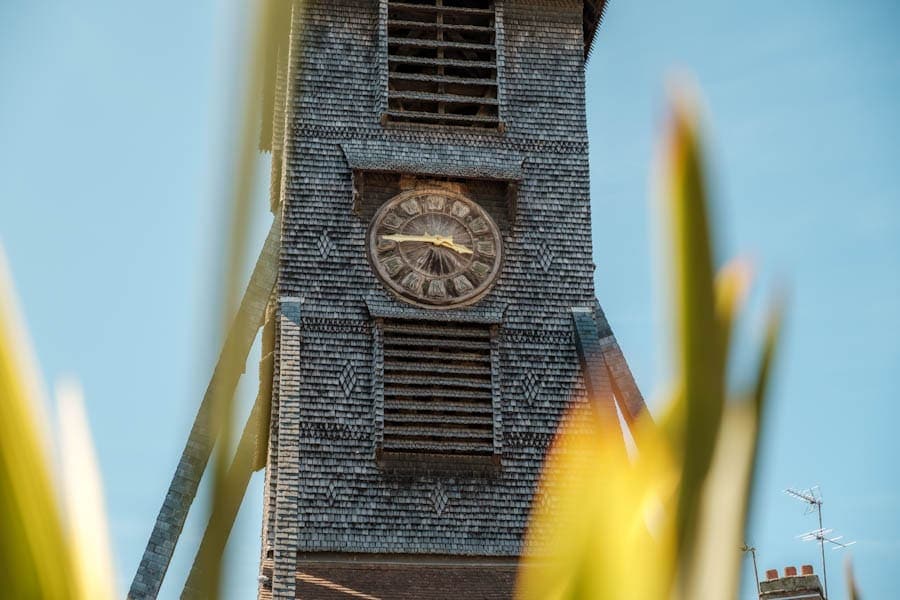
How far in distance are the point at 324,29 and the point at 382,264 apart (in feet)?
12.3

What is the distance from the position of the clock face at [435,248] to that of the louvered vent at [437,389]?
0.44m

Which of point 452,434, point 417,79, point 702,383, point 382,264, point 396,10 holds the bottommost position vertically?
point 702,383

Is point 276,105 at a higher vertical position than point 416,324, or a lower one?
higher

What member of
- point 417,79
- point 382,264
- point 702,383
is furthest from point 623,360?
point 702,383

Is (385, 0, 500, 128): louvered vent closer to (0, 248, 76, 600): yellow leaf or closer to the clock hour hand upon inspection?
the clock hour hand

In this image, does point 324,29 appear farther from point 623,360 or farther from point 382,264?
point 623,360

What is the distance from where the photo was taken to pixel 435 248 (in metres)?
17.7

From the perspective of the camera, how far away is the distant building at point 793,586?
1789cm

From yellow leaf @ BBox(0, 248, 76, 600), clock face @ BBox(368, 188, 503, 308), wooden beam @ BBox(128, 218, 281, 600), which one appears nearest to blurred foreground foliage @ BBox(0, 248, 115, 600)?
yellow leaf @ BBox(0, 248, 76, 600)

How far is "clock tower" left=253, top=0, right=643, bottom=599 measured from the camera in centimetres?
1617

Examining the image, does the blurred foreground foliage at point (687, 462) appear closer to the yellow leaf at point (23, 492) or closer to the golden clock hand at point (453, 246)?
the yellow leaf at point (23, 492)

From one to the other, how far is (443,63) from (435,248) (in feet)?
9.36

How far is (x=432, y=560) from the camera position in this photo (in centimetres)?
1606

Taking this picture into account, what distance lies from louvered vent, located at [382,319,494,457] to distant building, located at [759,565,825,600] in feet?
15.0
